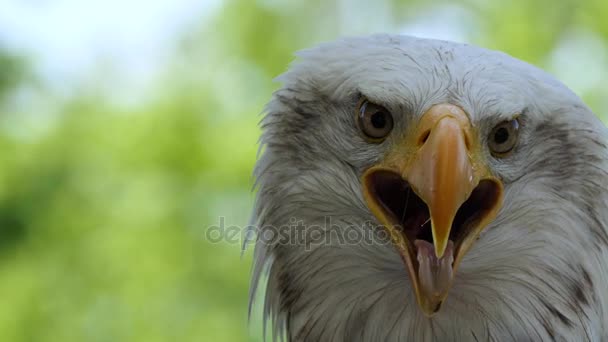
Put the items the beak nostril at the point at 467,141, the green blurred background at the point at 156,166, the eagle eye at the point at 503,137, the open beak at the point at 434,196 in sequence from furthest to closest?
the green blurred background at the point at 156,166 < the eagle eye at the point at 503,137 < the beak nostril at the point at 467,141 < the open beak at the point at 434,196

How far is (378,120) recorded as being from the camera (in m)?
1.67

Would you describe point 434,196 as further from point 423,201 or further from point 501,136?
point 501,136

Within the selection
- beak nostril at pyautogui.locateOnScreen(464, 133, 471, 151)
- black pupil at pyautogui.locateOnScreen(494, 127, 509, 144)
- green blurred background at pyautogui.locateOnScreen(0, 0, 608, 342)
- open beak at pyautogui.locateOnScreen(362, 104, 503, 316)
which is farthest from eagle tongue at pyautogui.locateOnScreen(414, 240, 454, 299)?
green blurred background at pyautogui.locateOnScreen(0, 0, 608, 342)

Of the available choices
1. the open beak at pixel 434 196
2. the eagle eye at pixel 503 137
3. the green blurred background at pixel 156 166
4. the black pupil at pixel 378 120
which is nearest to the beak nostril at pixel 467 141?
the open beak at pixel 434 196

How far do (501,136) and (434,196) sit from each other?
13.7 inches

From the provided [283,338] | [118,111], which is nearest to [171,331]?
[118,111]

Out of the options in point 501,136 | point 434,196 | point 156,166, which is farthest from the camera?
point 156,166

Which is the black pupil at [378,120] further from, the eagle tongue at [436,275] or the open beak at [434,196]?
the eagle tongue at [436,275]

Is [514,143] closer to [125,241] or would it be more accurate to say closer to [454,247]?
[454,247]

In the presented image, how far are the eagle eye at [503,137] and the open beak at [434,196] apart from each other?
7 cm

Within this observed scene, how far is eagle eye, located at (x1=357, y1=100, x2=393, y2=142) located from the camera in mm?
1647

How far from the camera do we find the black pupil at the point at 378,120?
1658mm

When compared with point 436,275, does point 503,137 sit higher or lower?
higher

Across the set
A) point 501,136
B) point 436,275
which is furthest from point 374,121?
point 436,275
